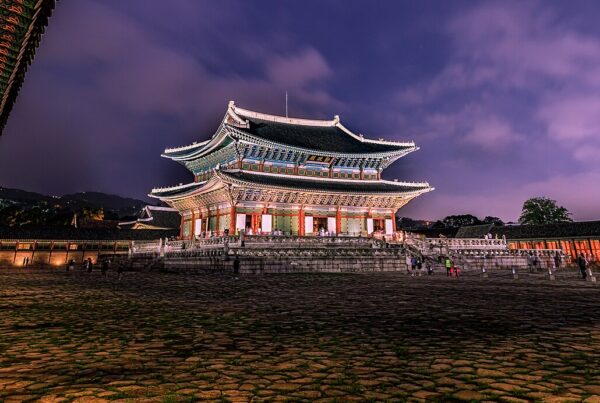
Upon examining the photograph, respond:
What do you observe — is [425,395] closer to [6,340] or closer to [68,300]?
[6,340]

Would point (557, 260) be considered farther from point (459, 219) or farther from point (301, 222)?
point (459, 219)

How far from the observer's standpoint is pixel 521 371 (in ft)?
15.0

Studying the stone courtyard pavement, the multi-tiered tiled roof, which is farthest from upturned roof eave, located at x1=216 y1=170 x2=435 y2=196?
the stone courtyard pavement

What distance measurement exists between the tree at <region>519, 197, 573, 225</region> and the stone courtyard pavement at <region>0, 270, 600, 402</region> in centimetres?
6343

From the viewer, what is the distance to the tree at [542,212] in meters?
64.2

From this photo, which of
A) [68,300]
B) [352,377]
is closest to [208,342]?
[352,377]

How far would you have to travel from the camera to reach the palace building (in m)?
40.2

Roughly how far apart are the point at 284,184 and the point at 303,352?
34969 millimetres

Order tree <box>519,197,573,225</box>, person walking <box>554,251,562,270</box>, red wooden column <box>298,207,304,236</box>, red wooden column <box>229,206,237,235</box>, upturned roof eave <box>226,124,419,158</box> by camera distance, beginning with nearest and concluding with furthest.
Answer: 1. person walking <box>554,251,562,270</box>
2. red wooden column <box>229,206,237,235</box>
3. upturned roof eave <box>226,124,419,158</box>
4. red wooden column <box>298,207,304,236</box>
5. tree <box>519,197,573,225</box>

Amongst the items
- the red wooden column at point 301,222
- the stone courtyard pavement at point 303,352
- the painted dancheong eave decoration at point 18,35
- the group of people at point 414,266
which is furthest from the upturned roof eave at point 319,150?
the painted dancheong eave decoration at point 18,35

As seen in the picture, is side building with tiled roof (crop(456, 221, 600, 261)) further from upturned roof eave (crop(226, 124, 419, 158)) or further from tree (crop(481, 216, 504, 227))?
tree (crop(481, 216, 504, 227))

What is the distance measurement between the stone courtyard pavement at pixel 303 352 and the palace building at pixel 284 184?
28366 mm

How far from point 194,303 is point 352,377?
7777mm

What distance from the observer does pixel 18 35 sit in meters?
6.62
